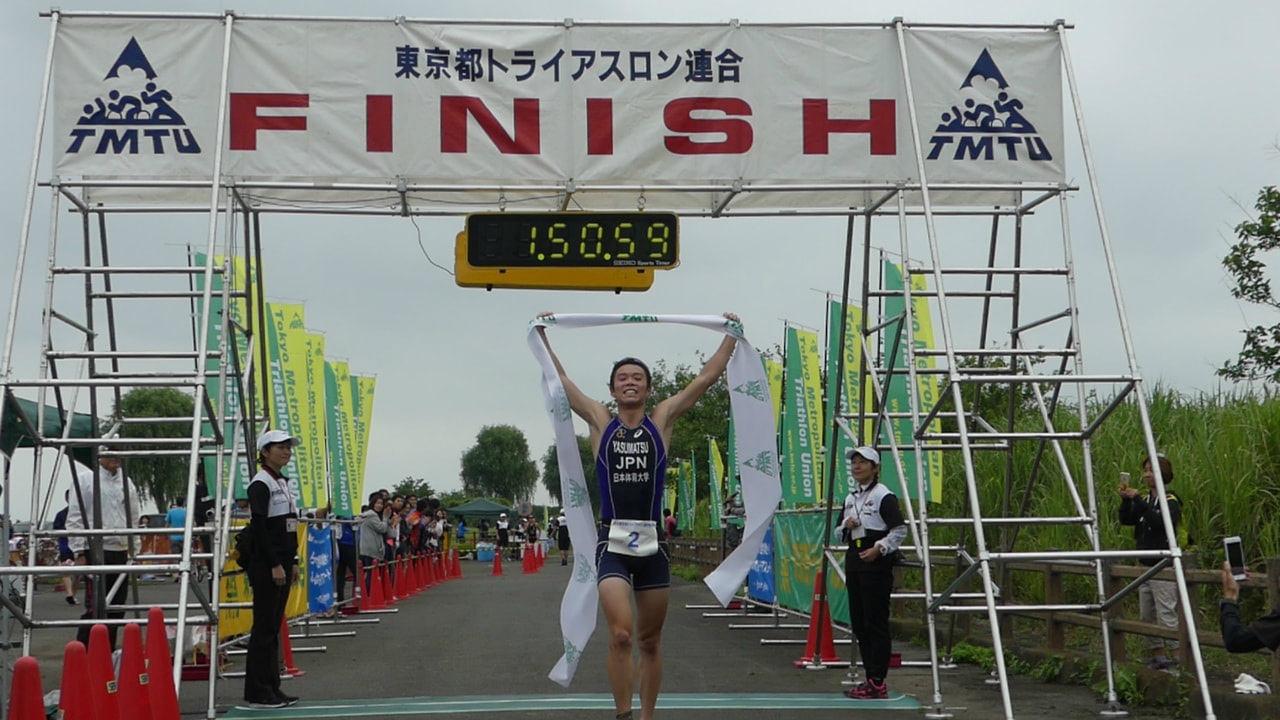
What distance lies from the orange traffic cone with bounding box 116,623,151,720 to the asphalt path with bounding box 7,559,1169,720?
1.98 meters

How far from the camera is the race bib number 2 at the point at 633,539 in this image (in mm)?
7941

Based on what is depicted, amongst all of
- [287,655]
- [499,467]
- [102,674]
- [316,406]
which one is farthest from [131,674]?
[499,467]

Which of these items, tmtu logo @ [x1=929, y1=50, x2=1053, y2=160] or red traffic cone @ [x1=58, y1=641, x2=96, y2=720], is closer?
red traffic cone @ [x1=58, y1=641, x2=96, y2=720]

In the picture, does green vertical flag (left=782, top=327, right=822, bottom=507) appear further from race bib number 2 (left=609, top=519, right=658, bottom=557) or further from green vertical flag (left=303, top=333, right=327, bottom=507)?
race bib number 2 (left=609, top=519, right=658, bottom=557)

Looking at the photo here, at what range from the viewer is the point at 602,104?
10844mm

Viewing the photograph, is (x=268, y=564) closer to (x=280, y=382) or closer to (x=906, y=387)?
(x=906, y=387)

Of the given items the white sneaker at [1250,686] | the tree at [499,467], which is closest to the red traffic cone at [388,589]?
the white sneaker at [1250,686]

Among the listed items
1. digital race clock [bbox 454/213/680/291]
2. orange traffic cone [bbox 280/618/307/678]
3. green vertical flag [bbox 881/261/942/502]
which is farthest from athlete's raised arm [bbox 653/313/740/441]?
green vertical flag [bbox 881/261/942/502]

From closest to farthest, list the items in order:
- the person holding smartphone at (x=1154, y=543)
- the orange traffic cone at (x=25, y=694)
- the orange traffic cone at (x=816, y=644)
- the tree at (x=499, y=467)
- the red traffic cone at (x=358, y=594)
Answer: the orange traffic cone at (x=25, y=694) → the person holding smartphone at (x=1154, y=543) → the orange traffic cone at (x=816, y=644) → the red traffic cone at (x=358, y=594) → the tree at (x=499, y=467)

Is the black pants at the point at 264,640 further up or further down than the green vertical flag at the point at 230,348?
further down

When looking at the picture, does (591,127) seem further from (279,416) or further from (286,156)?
(279,416)

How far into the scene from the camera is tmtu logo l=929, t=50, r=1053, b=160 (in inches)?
427

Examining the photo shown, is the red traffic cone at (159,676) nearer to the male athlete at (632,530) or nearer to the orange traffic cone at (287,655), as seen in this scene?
the male athlete at (632,530)

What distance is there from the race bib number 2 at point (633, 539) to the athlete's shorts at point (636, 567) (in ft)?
0.13
